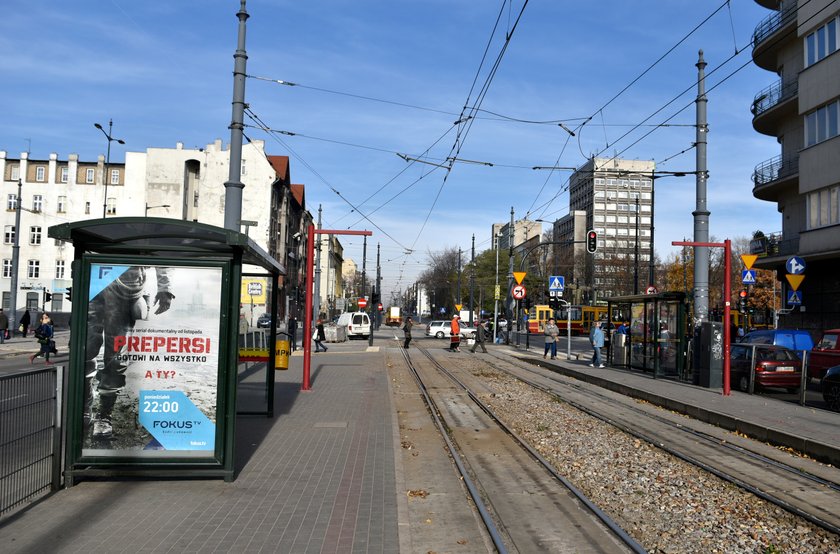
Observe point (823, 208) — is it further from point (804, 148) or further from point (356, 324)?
point (356, 324)

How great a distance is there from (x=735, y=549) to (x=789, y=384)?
14.1 m

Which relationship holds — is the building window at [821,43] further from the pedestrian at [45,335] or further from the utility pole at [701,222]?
the pedestrian at [45,335]

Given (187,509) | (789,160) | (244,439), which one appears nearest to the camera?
(187,509)

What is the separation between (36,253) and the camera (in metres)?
62.5

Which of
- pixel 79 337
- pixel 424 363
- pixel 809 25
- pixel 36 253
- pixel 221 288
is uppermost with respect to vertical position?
pixel 809 25

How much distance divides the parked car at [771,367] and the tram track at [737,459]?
159 inches

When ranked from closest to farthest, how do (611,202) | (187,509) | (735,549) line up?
1. (735,549)
2. (187,509)
3. (611,202)

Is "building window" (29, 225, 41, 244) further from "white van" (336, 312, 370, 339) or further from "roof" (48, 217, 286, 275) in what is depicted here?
"roof" (48, 217, 286, 275)

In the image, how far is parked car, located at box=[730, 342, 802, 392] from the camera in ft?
59.3

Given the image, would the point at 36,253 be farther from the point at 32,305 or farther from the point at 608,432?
the point at 608,432

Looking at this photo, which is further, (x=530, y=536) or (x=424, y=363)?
(x=424, y=363)

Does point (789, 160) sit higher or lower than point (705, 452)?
higher

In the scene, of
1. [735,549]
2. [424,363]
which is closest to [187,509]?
[735,549]

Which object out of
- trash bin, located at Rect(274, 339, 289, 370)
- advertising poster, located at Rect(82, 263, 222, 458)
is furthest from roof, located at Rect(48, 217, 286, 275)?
trash bin, located at Rect(274, 339, 289, 370)
